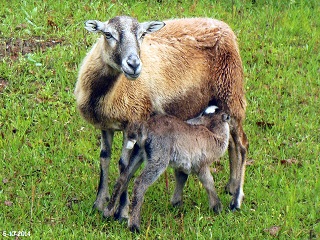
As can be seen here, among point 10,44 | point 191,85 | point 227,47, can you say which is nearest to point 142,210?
point 191,85

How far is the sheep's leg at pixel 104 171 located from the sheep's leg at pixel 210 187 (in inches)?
44.0

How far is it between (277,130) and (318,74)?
1.80 m

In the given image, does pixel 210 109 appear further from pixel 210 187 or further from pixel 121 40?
pixel 121 40

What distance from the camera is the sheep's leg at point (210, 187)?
27.7ft

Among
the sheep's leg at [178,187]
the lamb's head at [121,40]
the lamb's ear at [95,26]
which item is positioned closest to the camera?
the lamb's head at [121,40]

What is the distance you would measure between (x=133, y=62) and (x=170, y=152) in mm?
1065

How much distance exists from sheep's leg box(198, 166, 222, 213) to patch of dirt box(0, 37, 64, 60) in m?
4.38

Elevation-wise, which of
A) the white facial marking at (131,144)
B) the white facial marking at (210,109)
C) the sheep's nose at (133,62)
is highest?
the sheep's nose at (133,62)

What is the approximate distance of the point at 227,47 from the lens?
9297mm

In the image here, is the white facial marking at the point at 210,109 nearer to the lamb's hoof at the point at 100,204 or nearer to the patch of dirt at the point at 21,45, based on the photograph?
the lamb's hoof at the point at 100,204

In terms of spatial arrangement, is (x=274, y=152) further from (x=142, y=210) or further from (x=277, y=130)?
(x=142, y=210)

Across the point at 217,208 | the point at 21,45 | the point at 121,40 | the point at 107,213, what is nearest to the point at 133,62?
Result: the point at 121,40

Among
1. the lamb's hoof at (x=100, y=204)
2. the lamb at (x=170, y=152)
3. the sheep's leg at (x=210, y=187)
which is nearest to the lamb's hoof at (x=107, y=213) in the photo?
the lamb at (x=170, y=152)

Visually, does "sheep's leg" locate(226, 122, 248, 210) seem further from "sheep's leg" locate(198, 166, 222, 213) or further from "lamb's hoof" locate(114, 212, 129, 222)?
"lamb's hoof" locate(114, 212, 129, 222)
